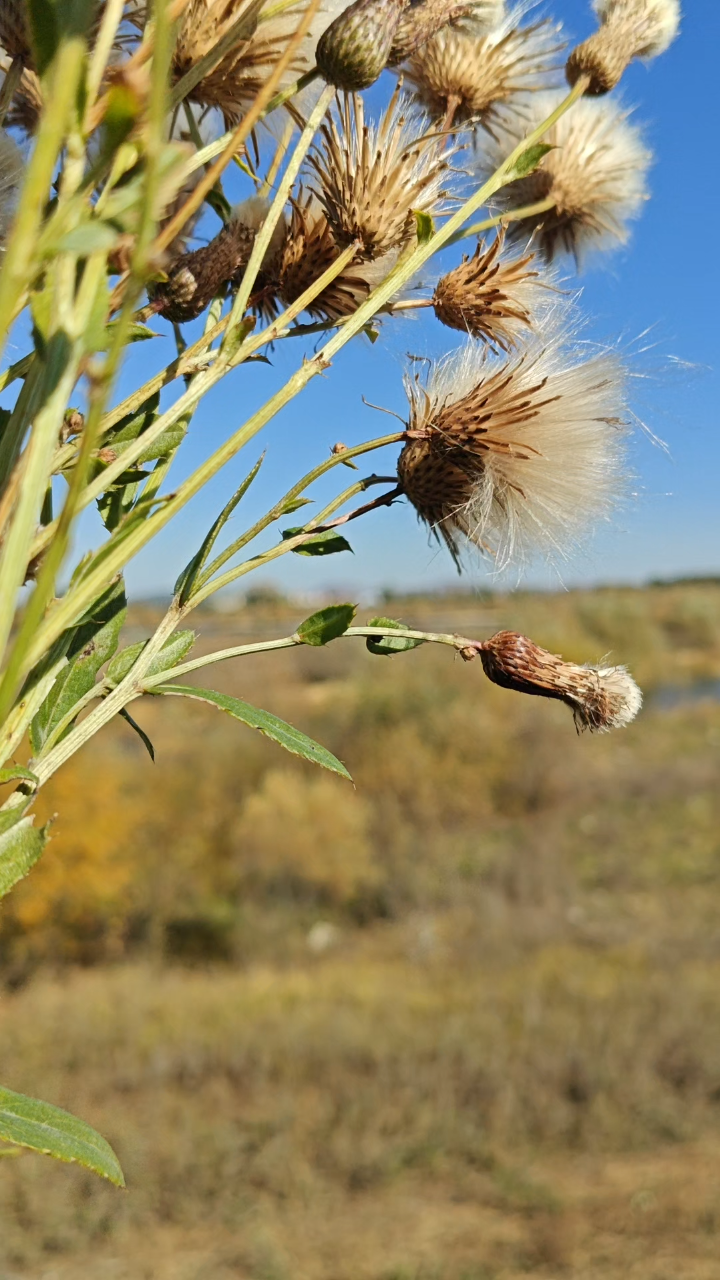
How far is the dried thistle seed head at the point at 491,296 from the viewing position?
→ 0.53 meters

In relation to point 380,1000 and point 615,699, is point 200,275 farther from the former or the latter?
point 380,1000

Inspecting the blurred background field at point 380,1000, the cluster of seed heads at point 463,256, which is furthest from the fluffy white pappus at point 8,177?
the blurred background field at point 380,1000

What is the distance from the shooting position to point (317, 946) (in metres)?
A: 10.3

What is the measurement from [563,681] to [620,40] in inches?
14.2

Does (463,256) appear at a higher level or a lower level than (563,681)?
higher

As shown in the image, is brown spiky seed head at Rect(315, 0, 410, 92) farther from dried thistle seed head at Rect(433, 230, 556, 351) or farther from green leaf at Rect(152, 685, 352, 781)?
green leaf at Rect(152, 685, 352, 781)

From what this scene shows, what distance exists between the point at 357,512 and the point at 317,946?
1031 cm

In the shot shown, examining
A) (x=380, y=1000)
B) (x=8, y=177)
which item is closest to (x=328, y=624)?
(x=8, y=177)

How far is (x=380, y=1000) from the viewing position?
866 cm

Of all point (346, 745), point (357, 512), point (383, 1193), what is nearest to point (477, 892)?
point (346, 745)

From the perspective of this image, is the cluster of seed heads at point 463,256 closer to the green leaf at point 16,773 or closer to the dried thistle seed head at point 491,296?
the dried thistle seed head at point 491,296

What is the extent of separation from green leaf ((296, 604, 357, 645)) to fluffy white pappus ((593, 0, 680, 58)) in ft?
1.24

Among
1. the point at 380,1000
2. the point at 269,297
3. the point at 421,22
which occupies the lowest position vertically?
the point at 380,1000

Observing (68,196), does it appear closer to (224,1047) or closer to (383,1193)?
(383,1193)
